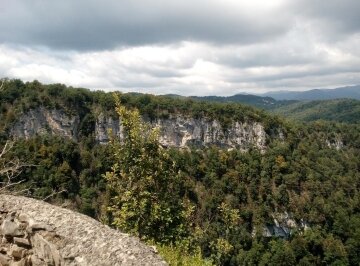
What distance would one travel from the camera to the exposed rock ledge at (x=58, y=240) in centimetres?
674

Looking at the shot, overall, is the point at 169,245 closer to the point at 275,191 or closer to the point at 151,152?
the point at 151,152

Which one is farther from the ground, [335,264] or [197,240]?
[197,240]

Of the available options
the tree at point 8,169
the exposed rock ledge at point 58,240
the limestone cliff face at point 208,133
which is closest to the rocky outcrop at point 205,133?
the limestone cliff face at point 208,133

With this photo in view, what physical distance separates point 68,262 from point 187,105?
13080 cm

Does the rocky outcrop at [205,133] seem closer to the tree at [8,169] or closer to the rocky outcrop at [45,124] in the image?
the rocky outcrop at [45,124]

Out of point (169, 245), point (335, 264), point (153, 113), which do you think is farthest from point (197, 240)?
point (153, 113)

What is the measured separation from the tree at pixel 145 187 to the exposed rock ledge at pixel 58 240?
126 inches

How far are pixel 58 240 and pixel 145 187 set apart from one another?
4.36m

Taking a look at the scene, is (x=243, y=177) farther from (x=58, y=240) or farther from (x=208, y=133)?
(x=58, y=240)

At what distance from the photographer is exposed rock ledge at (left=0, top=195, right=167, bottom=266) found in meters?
6.74

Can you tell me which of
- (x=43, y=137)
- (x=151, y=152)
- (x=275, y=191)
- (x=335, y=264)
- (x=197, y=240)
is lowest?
(x=335, y=264)

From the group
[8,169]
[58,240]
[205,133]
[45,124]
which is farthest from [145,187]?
[205,133]

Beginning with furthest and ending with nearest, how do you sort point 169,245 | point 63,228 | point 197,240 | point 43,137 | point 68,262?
point 43,137, point 197,240, point 169,245, point 63,228, point 68,262

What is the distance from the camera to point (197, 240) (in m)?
11.8
